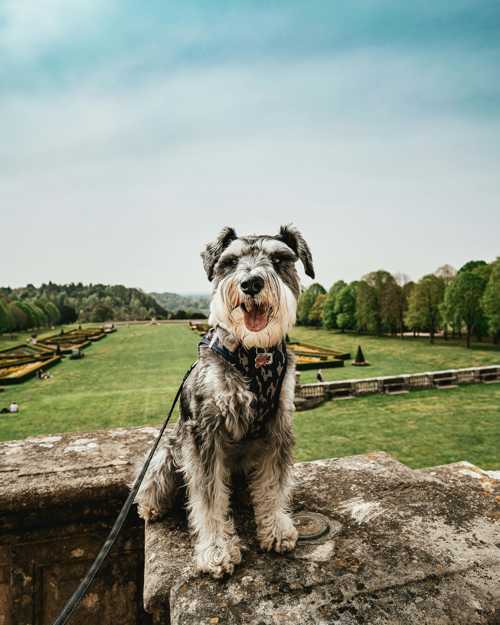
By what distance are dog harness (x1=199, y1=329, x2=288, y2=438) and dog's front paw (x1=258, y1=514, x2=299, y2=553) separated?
0.47 meters

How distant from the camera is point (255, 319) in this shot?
2.30 meters

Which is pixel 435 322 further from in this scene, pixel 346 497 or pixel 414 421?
pixel 346 497

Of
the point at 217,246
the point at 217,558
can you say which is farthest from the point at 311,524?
the point at 217,246

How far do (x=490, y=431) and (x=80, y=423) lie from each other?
1487 cm

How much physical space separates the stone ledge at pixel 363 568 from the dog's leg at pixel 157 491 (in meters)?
0.09

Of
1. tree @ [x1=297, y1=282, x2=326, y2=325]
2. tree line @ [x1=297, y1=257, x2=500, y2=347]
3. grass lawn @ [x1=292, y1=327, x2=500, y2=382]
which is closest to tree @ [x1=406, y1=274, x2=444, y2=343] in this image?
tree line @ [x1=297, y1=257, x2=500, y2=347]

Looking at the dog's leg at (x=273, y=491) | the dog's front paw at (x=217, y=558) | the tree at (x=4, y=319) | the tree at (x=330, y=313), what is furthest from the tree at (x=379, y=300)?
the dog's front paw at (x=217, y=558)

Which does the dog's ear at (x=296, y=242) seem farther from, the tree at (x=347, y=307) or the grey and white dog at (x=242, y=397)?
the tree at (x=347, y=307)

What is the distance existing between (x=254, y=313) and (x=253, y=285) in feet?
0.56

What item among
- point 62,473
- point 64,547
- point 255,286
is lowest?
point 64,547

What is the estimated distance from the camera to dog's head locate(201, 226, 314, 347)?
223cm

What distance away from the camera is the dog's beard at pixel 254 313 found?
2.26 m

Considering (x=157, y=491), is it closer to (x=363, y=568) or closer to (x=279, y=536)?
(x=279, y=536)

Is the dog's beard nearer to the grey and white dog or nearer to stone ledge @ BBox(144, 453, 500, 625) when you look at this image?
the grey and white dog
